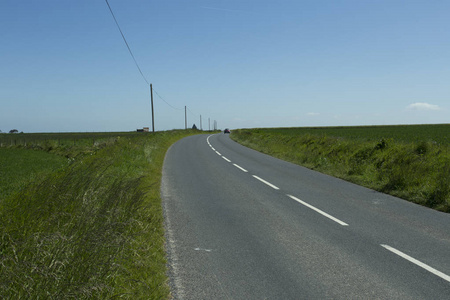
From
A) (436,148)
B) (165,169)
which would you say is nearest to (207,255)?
(165,169)

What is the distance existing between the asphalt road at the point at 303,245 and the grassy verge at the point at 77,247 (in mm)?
360

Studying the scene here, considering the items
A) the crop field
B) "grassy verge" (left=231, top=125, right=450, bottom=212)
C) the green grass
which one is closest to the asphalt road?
"grassy verge" (left=231, top=125, right=450, bottom=212)

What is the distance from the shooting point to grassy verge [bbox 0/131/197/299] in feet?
10.2

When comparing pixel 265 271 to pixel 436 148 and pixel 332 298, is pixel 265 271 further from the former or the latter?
pixel 436 148

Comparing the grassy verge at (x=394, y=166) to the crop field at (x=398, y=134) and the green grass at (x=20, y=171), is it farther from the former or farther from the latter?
the green grass at (x=20, y=171)

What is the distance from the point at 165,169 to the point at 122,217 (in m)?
10.3

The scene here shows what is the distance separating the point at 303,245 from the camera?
18.6 ft

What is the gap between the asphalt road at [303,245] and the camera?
4.16 m

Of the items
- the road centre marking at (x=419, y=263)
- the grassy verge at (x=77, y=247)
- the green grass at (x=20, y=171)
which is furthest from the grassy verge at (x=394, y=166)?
the green grass at (x=20, y=171)

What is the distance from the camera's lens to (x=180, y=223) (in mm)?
7027

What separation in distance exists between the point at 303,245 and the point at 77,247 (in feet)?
11.7

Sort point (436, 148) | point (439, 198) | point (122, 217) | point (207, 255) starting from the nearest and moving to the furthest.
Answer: point (207, 255) → point (122, 217) → point (439, 198) → point (436, 148)

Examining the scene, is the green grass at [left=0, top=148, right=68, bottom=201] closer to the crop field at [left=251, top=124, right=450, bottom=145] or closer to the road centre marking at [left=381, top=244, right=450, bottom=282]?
the road centre marking at [left=381, top=244, right=450, bottom=282]

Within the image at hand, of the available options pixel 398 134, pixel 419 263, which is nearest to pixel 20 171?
pixel 419 263
